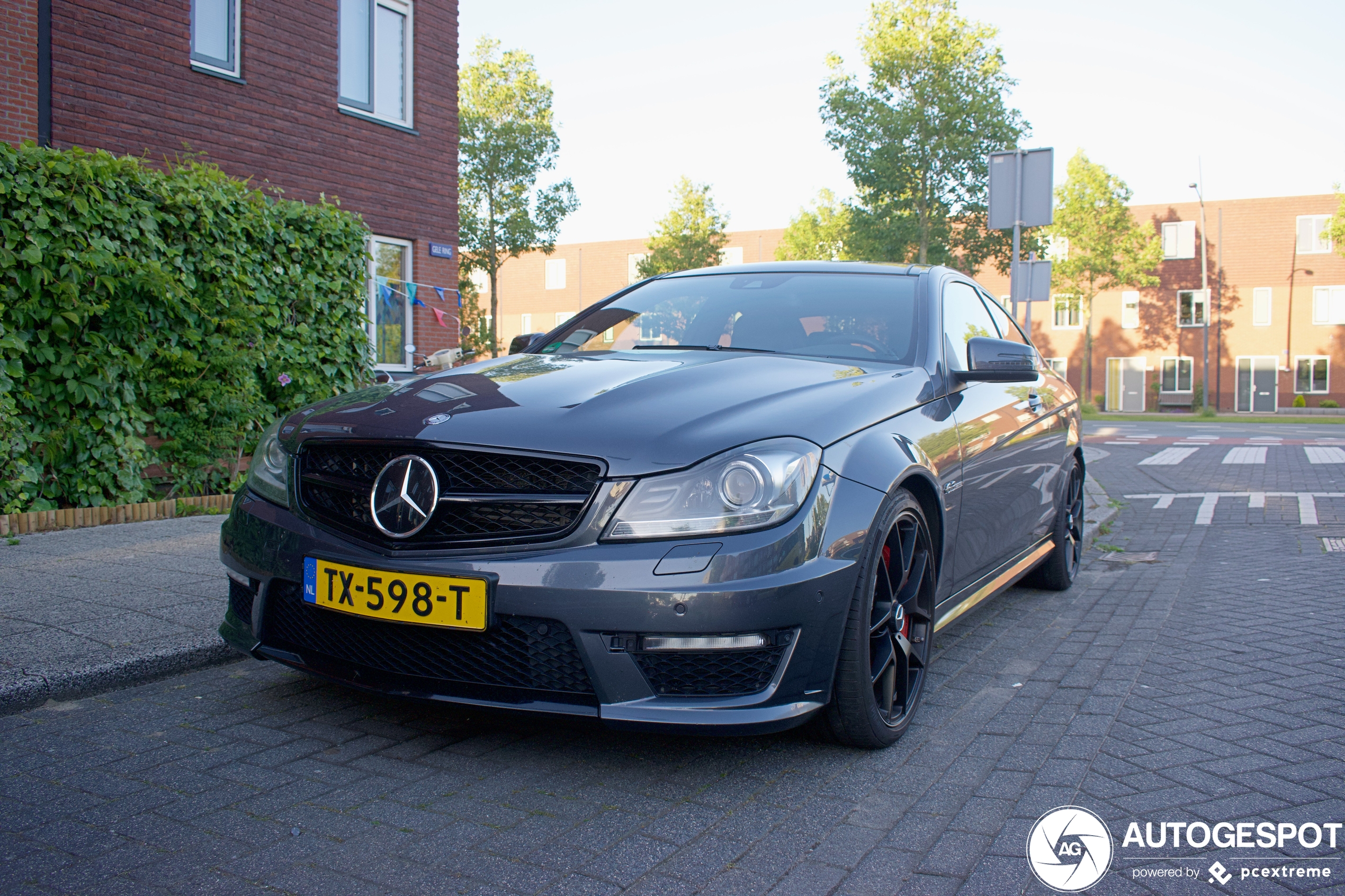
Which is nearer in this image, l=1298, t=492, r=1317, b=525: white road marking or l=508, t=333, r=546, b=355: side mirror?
l=508, t=333, r=546, b=355: side mirror

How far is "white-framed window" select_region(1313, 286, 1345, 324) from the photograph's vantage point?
42.9 m

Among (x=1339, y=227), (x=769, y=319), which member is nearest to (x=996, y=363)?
(x=769, y=319)

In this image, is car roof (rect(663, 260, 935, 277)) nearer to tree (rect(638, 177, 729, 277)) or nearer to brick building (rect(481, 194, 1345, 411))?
tree (rect(638, 177, 729, 277))

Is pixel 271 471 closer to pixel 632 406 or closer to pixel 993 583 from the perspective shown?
pixel 632 406

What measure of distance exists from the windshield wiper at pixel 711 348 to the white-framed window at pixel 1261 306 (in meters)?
47.6

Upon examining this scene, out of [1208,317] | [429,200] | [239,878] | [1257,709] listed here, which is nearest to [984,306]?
[1257,709]

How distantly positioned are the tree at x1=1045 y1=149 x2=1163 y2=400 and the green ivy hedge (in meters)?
37.7

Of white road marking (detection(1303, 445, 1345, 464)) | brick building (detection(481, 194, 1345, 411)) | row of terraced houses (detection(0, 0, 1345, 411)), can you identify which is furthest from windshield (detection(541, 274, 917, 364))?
brick building (detection(481, 194, 1345, 411))

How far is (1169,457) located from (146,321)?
13094mm

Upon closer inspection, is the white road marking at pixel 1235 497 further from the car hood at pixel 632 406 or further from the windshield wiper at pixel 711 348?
the car hood at pixel 632 406

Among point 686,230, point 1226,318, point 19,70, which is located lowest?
point 19,70

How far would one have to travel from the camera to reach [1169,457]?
14617mm

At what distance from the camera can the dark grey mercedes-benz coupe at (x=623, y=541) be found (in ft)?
8.28

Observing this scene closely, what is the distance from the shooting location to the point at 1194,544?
7262mm
